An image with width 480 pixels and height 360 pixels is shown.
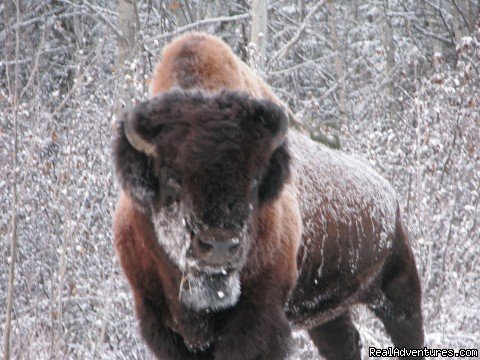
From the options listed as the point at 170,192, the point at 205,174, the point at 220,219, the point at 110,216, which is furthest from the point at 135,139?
the point at 110,216

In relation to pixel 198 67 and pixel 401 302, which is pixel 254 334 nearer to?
pixel 198 67

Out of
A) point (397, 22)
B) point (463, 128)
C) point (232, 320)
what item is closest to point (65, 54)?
point (397, 22)

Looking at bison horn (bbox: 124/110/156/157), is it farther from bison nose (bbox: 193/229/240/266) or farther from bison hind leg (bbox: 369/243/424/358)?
bison hind leg (bbox: 369/243/424/358)

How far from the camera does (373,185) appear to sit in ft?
18.8

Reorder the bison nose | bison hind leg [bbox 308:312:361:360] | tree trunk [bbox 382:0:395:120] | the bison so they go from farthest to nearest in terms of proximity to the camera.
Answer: tree trunk [bbox 382:0:395:120] < bison hind leg [bbox 308:312:361:360] < the bison < the bison nose

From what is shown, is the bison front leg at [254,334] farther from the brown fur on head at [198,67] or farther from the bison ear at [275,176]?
the brown fur on head at [198,67]

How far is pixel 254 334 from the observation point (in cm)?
373

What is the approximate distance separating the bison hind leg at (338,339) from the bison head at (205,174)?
238cm


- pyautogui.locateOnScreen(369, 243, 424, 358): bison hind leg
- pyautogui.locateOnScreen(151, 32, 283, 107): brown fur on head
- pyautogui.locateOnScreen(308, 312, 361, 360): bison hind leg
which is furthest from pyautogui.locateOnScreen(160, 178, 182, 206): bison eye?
pyautogui.locateOnScreen(308, 312, 361, 360): bison hind leg

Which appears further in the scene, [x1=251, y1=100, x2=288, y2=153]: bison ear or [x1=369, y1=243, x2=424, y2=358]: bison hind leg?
[x1=369, y1=243, x2=424, y2=358]: bison hind leg

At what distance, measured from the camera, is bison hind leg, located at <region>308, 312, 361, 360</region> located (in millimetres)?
5812

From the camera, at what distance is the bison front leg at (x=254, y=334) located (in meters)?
3.70

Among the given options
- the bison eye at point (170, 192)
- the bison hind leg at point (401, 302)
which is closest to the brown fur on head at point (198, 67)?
the bison eye at point (170, 192)

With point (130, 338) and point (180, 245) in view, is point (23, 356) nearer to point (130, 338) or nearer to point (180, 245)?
point (130, 338)
